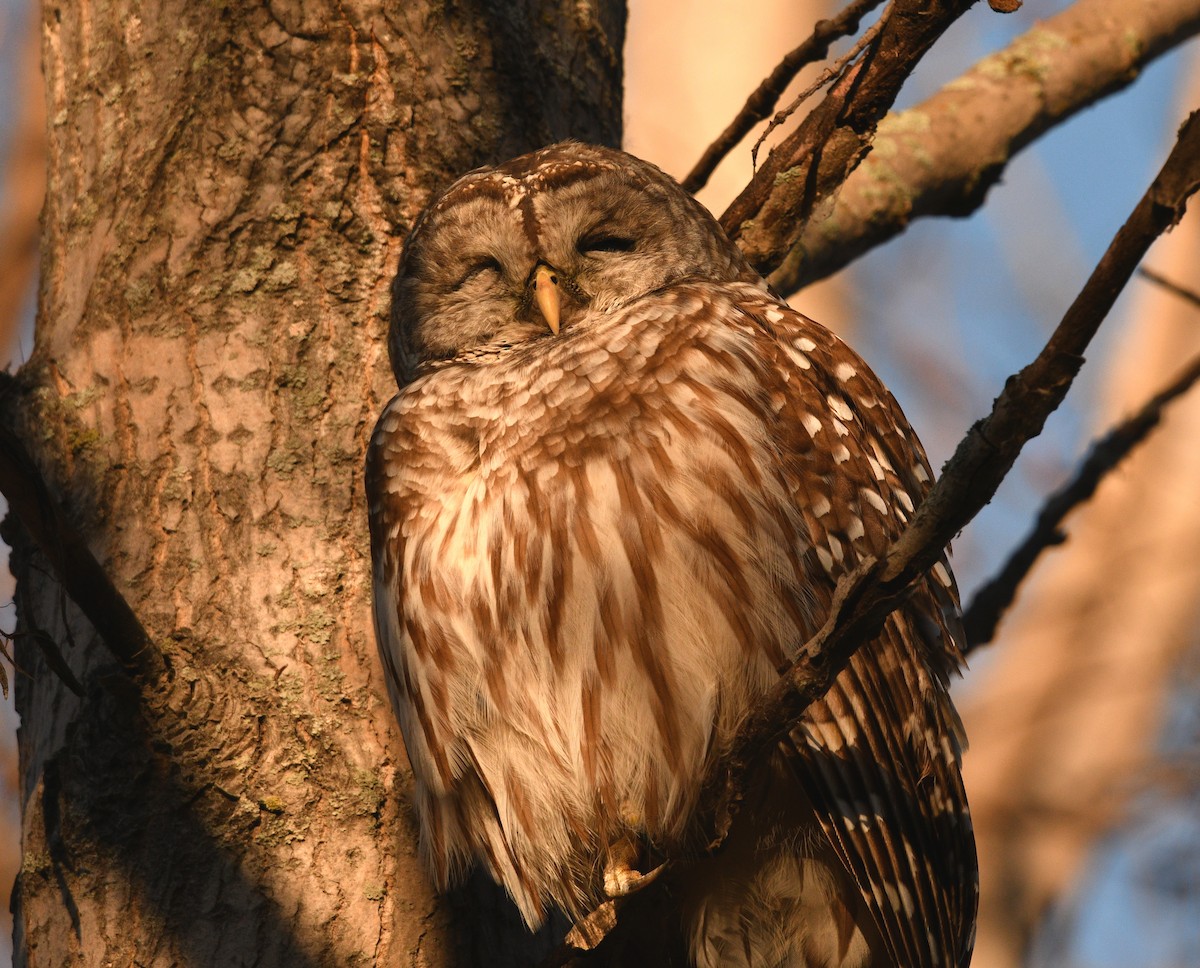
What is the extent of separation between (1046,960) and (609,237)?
6.14 meters

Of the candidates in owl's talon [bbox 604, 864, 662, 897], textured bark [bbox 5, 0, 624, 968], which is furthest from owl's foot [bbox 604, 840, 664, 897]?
textured bark [bbox 5, 0, 624, 968]

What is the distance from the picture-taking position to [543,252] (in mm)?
3941

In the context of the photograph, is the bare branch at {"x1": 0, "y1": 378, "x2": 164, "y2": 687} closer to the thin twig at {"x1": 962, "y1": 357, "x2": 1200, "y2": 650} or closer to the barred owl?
the barred owl

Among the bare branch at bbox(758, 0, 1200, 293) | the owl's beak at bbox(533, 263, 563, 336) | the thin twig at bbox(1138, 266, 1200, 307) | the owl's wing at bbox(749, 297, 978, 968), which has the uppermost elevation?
the bare branch at bbox(758, 0, 1200, 293)

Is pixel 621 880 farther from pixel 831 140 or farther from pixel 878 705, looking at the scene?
pixel 831 140

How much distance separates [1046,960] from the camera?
8273mm

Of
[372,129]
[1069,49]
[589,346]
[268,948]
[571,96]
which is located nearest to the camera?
[268,948]

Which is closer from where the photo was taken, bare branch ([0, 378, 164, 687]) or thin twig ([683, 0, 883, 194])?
bare branch ([0, 378, 164, 687])

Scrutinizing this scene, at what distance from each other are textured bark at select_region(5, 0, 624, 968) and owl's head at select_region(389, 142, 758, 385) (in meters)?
0.12

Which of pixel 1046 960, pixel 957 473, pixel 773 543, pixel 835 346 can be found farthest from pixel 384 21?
pixel 1046 960

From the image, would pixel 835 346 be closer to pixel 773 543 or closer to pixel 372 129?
pixel 773 543

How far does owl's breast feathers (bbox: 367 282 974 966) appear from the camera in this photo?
3010 mm

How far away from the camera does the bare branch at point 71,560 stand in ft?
8.37

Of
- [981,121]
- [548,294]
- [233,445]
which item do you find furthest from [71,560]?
[981,121]
